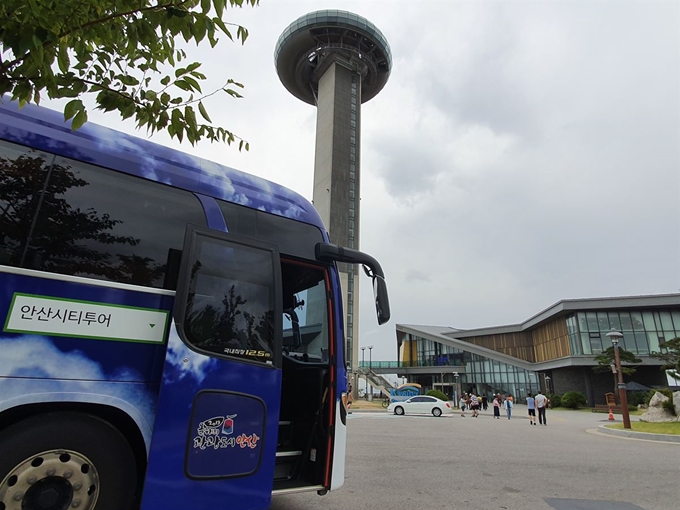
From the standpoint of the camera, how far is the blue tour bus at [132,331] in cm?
309

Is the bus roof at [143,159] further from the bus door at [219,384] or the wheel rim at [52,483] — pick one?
the wheel rim at [52,483]

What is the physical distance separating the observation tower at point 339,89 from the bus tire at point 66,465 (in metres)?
51.9

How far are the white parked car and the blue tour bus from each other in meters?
27.6

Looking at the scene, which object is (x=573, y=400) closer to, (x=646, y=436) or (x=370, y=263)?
(x=646, y=436)

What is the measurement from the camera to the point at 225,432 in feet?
12.2

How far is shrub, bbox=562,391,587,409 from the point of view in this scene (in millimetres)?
39781

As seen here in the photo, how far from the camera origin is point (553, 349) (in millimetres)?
49094

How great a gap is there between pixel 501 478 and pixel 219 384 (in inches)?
224

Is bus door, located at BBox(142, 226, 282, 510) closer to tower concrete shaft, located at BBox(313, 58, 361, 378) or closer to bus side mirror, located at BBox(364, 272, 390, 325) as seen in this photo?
bus side mirror, located at BBox(364, 272, 390, 325)

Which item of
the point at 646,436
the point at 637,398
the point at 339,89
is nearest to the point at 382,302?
the point at 646,436

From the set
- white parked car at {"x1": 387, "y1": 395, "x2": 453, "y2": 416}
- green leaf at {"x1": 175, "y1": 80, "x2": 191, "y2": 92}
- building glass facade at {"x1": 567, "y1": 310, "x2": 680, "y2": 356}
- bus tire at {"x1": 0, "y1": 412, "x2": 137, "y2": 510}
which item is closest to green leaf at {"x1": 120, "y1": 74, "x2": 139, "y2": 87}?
green leaf at {"x1": 175, "y1": 80, "x2": 191, "y2": 92}

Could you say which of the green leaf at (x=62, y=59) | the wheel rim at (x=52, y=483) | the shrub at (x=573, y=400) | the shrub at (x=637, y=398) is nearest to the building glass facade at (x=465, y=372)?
the shrub at (x=573, y=400)

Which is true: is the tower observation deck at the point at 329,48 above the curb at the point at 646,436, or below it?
above

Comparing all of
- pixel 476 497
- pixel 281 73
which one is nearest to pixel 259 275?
pixel 476 497
